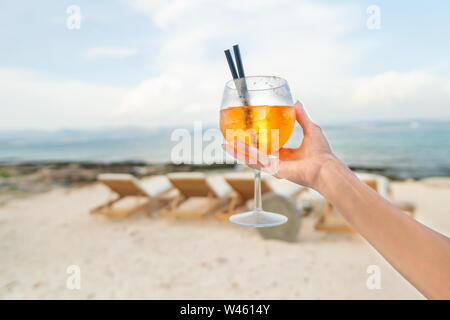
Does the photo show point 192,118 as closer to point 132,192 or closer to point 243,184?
point 132,192

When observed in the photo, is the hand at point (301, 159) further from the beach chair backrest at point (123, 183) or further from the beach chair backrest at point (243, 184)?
the beach chair backrest at point (123, 183)

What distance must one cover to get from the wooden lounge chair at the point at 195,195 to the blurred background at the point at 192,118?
35 centimetres

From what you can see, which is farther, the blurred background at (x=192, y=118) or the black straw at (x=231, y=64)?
the blurred background at (x=192, y=118)

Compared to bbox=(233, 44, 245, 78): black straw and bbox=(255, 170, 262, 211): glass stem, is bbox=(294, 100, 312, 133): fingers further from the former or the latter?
bbox=(233, 44, 245, 78): black straw

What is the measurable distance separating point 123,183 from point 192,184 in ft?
5.68

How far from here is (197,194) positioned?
8.30m

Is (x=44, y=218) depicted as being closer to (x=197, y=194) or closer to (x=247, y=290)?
(x=197, y=194)

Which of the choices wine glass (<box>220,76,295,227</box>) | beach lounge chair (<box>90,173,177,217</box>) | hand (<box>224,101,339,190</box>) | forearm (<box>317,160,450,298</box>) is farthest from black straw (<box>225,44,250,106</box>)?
beach lounge chair (<box>90,173,177,217</box>)

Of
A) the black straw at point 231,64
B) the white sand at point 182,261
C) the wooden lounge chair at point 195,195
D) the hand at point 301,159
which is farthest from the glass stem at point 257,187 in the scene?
the wooden lounge chair at point 195,195

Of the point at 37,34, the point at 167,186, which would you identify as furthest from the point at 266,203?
the point at 37,34

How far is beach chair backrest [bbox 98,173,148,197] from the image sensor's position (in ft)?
25.6

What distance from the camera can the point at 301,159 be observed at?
1.33 meters

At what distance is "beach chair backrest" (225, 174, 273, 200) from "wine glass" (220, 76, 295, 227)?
18.8ft

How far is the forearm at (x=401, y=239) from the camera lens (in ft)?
2.30
